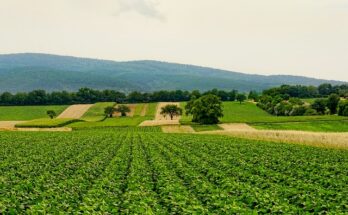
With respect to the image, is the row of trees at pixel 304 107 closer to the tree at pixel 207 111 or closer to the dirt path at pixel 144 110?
the tree at pixel 207 111

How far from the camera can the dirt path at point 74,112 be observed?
16175cm

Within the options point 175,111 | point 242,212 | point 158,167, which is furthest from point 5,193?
point 175,111

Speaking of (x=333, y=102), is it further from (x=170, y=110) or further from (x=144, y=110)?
(x=144, y=110)

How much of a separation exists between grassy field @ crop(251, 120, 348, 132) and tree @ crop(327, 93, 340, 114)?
131 ft

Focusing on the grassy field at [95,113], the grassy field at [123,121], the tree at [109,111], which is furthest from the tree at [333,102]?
the grassy field at [95,113]

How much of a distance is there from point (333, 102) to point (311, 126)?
48.8 meters

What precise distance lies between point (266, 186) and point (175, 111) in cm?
13218

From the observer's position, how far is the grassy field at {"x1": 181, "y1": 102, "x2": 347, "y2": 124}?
117750 millimetres

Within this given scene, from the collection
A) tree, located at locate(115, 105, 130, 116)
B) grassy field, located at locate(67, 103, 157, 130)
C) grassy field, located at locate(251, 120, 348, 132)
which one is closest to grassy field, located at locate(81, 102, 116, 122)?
grassy field, located at locate(67, 103, 157, 130)

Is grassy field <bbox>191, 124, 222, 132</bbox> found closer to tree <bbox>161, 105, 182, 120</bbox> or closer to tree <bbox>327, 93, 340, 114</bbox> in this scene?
tree <bbox>161, 105, 182, 120</bbox>

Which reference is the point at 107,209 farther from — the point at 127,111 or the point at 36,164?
the point at 127,111

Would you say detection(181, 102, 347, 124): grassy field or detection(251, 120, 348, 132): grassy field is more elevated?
detection(181, 102, 347, 124): grassy field

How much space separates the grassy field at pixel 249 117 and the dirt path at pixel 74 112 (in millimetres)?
40748

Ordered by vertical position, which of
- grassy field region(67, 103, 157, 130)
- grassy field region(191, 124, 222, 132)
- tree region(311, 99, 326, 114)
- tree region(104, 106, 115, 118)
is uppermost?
tree region(311, 99, 326, 114)
